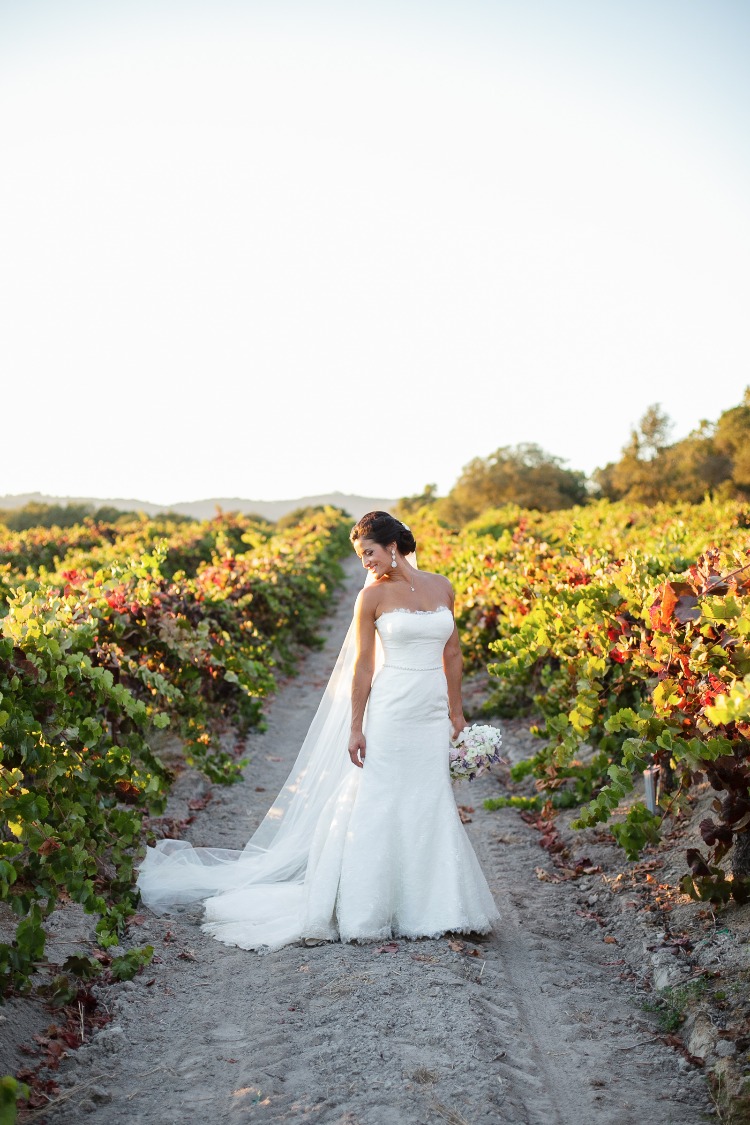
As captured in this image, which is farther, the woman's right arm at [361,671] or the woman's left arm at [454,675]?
the woman's left arm at [454,675]

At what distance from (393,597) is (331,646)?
12019 mm

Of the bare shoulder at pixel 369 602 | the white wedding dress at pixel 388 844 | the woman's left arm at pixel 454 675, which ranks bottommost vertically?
the white wedding dress at pixel 388 844

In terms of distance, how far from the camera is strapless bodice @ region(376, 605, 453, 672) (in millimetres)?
4816

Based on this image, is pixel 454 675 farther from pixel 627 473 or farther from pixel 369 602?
pixel 627 473

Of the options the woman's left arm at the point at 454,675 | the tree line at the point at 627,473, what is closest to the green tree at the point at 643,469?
the tree line at the point at 627,473

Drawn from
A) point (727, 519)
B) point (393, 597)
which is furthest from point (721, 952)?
point (727, 519)

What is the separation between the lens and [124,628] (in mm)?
6727

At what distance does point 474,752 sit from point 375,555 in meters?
1.14

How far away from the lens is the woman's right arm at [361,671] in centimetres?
486

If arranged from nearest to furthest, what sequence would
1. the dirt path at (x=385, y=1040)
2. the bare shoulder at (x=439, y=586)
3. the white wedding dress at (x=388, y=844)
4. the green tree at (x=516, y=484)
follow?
the dirt path at (x=385, y=1040) → the white wedding dress at (x=388, y=844) → the bare shoulder at (x=439, y=586) → the green tree at (x=516, y=484)

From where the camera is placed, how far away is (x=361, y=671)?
4914mm

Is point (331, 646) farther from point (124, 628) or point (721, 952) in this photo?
point (721, 952)

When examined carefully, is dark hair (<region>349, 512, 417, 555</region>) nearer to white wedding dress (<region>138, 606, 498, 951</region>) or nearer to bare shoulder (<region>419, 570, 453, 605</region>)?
bare shoulder (<region>419, 570, 453, 605</region>)

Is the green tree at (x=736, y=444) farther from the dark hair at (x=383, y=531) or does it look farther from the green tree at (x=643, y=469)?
the dark hair at (x=383, y=531)
